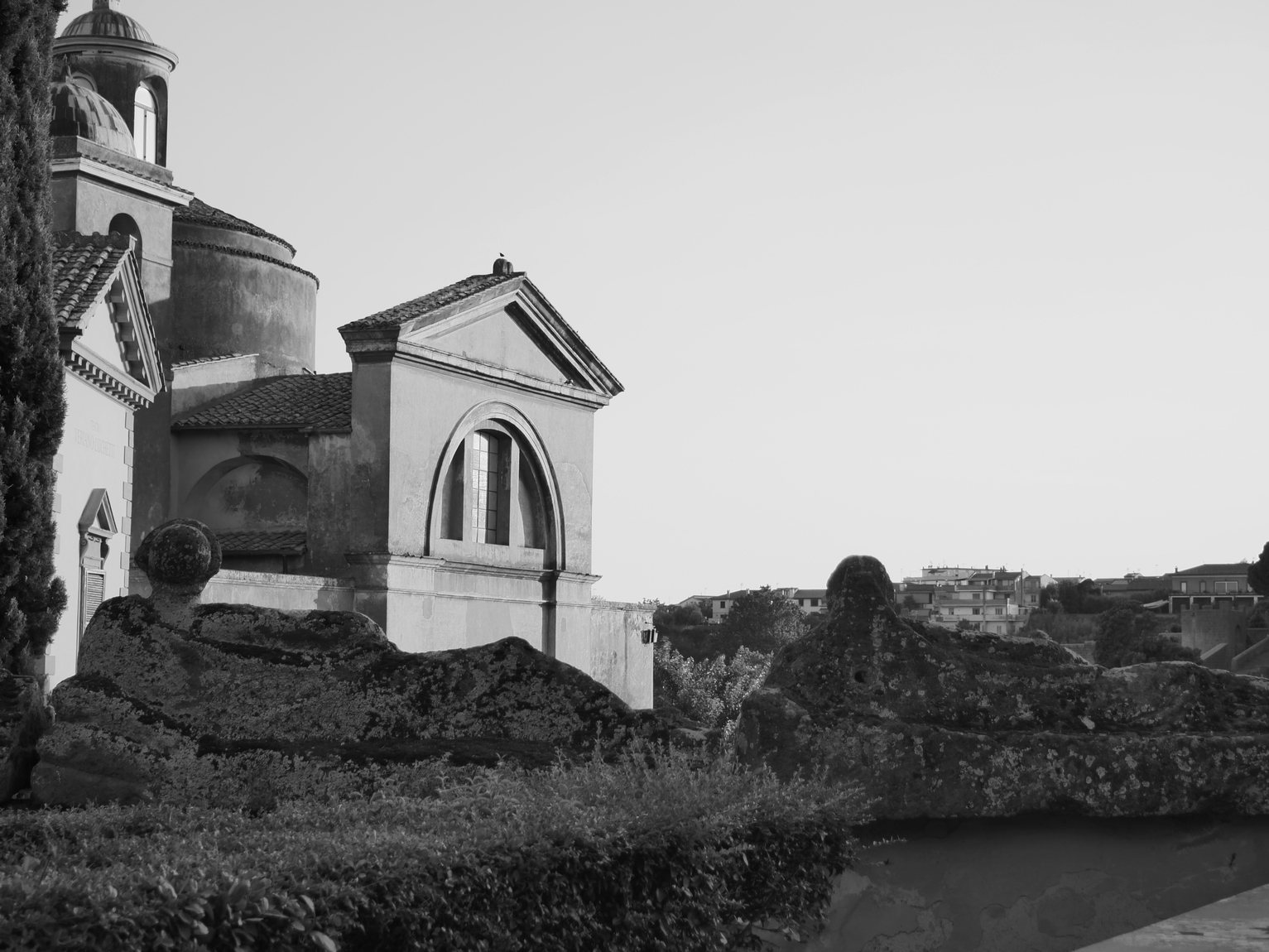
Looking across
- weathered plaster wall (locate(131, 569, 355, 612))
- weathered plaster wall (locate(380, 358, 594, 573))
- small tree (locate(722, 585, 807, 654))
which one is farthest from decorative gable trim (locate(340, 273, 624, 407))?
small tree (locate(722, 585, 807, 654))

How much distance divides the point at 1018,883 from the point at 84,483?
60.2 feet

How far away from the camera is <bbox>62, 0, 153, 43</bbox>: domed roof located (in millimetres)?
32281

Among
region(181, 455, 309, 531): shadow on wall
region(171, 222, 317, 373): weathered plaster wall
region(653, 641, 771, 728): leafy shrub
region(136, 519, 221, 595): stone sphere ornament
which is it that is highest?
region(171, 222, 317, 373): weathered plaster wall

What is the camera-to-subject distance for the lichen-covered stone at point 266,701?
5.55 m

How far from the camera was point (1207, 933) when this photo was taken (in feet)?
12.7

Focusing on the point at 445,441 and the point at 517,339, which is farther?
the point at 517,339

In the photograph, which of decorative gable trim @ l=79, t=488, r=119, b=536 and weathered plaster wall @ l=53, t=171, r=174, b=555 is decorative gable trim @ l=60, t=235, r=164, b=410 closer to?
decorative gable trim @ l=79, t=488, r=119, b=536

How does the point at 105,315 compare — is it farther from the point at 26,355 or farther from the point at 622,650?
the point at 622,650

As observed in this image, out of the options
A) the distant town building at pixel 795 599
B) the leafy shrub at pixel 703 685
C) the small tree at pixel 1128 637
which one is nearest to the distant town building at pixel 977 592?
the distant town building at pixel 795 599

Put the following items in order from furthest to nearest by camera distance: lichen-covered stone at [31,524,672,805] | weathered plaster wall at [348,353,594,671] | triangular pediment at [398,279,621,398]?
triangular pediment at [398,279,621,398]
weathered plaster wall at [348,353,594,671]
lichen-covered stone at [31,524,672,805]

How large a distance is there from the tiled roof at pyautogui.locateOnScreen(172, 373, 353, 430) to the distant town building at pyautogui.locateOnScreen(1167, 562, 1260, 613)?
88.6m

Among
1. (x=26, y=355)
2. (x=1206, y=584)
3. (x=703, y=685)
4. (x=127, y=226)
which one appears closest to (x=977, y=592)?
(x=1206, y=584)

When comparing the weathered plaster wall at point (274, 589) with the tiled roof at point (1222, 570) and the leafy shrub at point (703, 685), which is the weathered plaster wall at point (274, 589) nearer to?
the leafy shrub at point (703, 685)

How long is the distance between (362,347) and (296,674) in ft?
74.5
